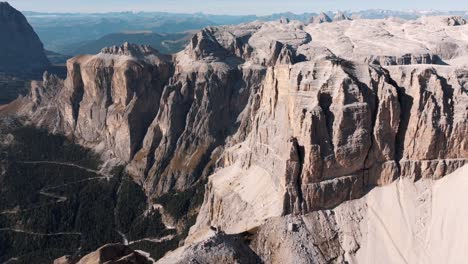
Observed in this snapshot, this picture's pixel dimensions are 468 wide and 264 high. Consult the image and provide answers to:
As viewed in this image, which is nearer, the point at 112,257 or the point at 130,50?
the point at 112,257

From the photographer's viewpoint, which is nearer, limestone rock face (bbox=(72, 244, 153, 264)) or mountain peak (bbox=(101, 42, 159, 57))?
limestone rock face (bbox=(72, 244, 153, 264))

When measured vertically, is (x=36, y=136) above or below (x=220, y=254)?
below

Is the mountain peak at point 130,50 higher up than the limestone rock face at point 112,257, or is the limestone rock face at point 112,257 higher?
the mountain peak at point 130,50

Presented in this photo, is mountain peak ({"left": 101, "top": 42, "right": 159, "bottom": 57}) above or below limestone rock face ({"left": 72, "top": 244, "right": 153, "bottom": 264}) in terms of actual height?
above

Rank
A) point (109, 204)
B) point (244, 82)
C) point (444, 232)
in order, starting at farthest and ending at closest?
point (244, 82)
point (109, 204)
point (444, 232)

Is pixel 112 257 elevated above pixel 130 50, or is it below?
below

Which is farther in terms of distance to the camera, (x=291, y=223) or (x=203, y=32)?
(x=203, y=32)

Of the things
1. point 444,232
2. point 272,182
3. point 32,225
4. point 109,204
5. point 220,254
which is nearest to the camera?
point 220,254

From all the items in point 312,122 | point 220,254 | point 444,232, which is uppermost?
point 312,122

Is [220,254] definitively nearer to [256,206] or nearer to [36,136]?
[256,206]

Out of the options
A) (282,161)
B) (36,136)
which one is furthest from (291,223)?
(36,136)

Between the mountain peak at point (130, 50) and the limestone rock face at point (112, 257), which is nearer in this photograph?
the limestone rock face at point (112, 257)
